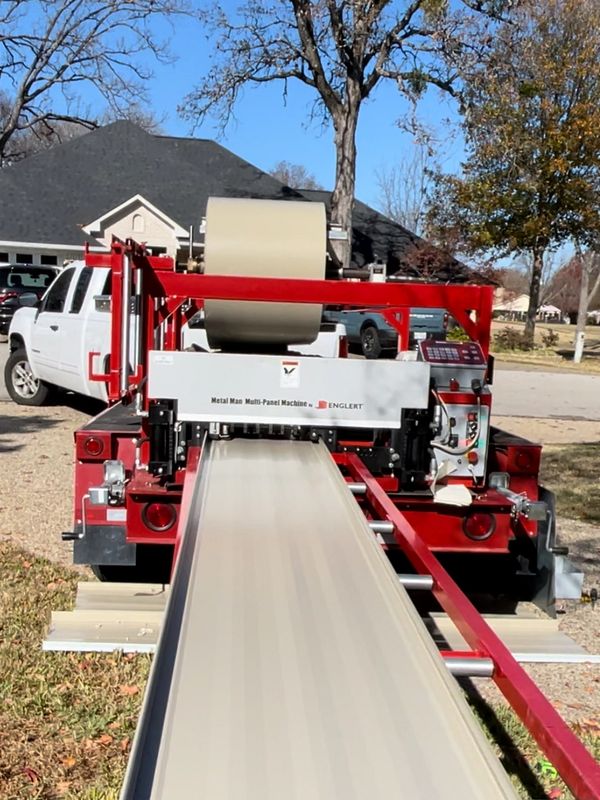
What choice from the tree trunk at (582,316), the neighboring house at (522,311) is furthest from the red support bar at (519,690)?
the neighboring house at (522,311)

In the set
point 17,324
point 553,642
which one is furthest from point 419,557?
point 17,324

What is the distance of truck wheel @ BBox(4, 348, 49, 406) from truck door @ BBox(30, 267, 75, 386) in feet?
1.66

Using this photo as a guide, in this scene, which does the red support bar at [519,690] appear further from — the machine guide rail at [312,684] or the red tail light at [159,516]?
the red tail light at [159,516]

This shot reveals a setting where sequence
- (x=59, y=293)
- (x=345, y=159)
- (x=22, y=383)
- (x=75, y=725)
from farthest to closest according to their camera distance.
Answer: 1. (x=345, y=159)
2. (x=22, y=383)
3. (x=59, y=293)
4. (x=75, y=725)

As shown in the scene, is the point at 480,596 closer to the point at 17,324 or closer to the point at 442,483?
the point at 442,483

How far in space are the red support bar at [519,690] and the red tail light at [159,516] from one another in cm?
129

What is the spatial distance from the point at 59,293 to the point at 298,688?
382 inches

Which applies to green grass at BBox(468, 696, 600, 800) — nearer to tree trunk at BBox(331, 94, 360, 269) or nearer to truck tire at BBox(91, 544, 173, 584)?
truck tire at BBox(91, 544, 173, 584)

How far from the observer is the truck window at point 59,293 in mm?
10900

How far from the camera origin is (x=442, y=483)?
175 inches

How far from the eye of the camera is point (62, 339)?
10844mm

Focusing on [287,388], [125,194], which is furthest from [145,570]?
[125,194]

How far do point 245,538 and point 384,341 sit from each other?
65.8ft

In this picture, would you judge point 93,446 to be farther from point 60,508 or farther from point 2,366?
point 2,366
